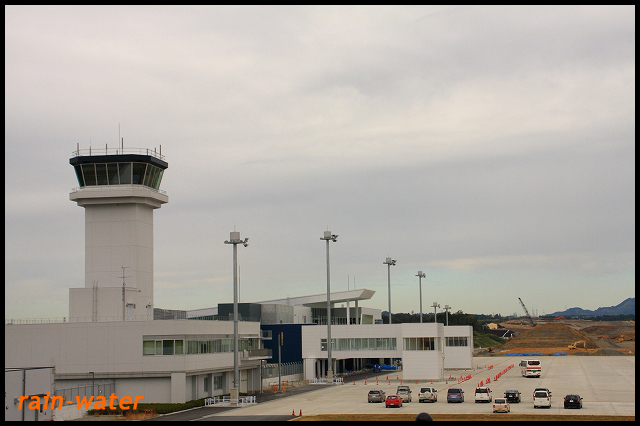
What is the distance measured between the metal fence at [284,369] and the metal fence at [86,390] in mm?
25301

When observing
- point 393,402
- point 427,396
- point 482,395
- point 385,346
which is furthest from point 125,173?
point 385,346

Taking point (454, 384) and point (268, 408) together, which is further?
point (454, 384)

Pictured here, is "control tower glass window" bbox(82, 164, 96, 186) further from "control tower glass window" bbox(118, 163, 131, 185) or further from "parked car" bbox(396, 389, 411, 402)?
"parked car" bbox(396, 389, 411, 402)

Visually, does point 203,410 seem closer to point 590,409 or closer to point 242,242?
point 242,242

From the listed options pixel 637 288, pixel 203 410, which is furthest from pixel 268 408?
pixel 637 288

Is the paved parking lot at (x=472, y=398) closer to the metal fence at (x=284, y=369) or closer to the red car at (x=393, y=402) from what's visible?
the red car at (x=393, y=402)

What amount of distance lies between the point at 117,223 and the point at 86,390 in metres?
19.6

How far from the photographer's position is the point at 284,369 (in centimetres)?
9375

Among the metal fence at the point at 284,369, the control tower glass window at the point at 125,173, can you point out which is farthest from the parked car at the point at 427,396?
the control tower glass window at the point at 125,173

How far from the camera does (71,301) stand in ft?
242

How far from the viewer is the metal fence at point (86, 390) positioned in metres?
61.8

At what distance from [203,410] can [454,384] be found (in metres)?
36.1

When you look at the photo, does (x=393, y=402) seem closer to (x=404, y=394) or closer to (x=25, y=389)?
(x=404, y=394)

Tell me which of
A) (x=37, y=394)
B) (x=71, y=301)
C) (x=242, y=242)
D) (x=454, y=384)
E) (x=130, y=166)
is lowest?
(x=454, y=384)
